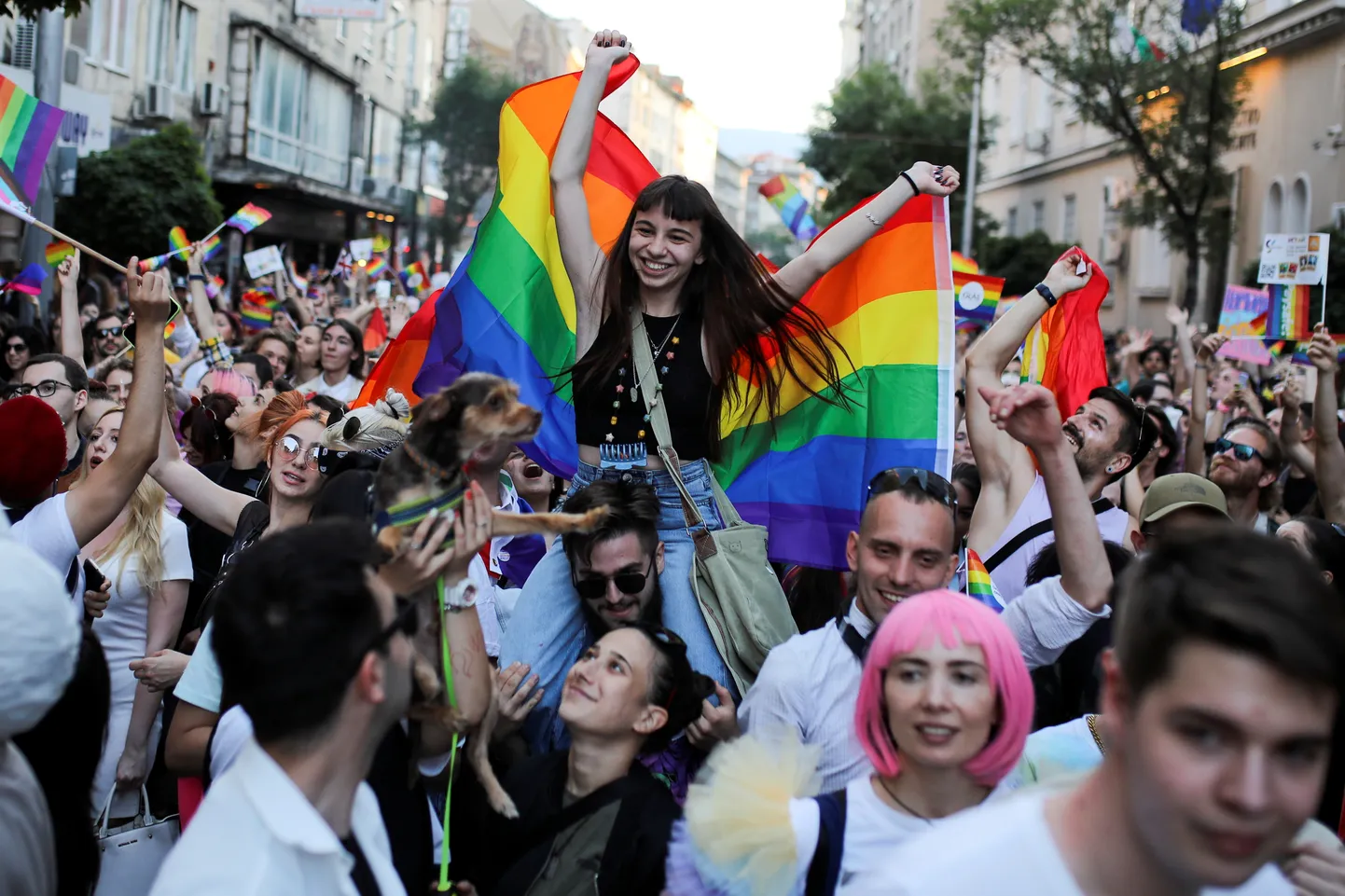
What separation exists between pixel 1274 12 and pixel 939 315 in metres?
23.4

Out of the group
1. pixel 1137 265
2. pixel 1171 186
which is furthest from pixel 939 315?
pixel 1137 265

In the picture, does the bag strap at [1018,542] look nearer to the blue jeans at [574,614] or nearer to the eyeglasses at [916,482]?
Answer: the eyeglasses at [916,482]

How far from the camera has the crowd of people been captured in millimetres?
1567

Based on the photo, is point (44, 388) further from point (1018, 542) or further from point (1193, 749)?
point (1193, 749)

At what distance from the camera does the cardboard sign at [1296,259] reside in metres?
9.12

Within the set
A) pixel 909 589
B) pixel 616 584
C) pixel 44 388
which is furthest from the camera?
pixel 44 388

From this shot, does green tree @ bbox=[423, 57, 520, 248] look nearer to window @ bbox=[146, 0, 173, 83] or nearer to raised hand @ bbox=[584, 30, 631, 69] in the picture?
window @ bbox=[146, 0, 173, 83]

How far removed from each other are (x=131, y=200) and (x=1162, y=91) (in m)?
17.8

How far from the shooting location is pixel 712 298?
4.11m

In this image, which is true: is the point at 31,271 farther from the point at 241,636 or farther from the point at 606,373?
the point at 241,636

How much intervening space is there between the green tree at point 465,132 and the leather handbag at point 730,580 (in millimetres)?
41730

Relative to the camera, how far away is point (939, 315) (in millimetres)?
4695

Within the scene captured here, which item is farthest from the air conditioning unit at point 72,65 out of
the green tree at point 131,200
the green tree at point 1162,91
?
the green tree at point 1162,91

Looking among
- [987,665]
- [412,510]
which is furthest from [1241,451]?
[412,510]
